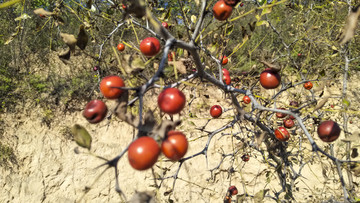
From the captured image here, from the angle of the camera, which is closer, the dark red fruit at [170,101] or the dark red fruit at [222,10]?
the dark red fruit at [170,101]

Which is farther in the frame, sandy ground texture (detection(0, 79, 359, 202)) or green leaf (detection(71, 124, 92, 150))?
sandy ground texture (detection(0, 79, 359, 202))

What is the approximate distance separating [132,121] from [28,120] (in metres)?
4.25

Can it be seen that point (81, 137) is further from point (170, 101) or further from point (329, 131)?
point (329, 131)

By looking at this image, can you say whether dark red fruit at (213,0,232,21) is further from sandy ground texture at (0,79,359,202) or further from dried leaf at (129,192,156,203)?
sandy ground texture at (0,79,359,202)

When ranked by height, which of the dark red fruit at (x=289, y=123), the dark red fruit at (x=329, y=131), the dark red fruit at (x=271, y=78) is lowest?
the dark red fruit at (x=329, y=131)

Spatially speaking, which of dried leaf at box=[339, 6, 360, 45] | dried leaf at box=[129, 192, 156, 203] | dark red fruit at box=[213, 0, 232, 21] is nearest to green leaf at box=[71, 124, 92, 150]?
dried leaf at box=[129, 192, 156, 203]

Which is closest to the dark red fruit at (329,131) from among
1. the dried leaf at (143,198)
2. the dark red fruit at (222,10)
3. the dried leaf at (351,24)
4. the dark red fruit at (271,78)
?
the dark red fruit at (271,78)

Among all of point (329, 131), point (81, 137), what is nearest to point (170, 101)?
point (81, 137)

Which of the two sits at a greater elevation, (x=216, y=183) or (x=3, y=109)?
(x=216, y=183)

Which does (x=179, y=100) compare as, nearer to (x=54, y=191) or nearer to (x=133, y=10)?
(x=133, y=10)

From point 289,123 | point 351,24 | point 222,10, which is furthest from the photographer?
point 289,123

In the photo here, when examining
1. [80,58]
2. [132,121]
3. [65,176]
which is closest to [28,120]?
[65,176]

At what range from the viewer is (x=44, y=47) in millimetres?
4926

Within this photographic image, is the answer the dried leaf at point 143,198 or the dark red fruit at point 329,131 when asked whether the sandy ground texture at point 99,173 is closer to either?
the dark red fruit at point 329,131
